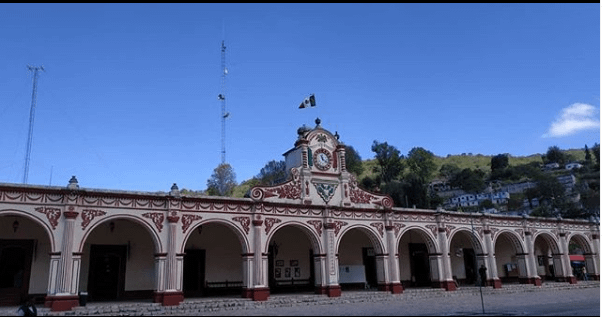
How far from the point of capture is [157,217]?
55.8 ft

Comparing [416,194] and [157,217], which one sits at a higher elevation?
[416,194]

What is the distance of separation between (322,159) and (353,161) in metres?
52.7

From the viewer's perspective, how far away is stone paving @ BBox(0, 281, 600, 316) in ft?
46.6

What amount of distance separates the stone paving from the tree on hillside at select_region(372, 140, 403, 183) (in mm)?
49582

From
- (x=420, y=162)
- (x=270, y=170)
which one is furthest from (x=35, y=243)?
(x=420, y=162)

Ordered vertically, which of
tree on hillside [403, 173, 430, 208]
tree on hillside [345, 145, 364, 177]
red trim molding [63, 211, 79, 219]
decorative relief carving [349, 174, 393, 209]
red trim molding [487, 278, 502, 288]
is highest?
tree on hillside [345, 145, 364, 177]

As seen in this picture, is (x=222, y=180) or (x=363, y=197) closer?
(x=363, y=197)

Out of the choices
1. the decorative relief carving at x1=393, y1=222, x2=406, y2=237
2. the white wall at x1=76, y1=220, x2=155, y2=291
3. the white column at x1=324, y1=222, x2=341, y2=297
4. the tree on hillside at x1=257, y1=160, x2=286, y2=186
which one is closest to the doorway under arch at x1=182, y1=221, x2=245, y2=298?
the white wall at x1=76, y1=220, x2=155, y2=291

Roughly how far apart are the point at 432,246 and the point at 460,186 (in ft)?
276

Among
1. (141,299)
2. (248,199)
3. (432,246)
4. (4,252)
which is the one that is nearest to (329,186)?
(248,199)

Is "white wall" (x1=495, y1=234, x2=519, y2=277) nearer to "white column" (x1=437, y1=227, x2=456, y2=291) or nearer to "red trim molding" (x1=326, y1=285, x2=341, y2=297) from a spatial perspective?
"white column" (x1=437, y1=227, x2=456, y2=291)

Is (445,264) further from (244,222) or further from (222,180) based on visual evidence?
(222,180)

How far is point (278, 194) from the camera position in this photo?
20.0 metres

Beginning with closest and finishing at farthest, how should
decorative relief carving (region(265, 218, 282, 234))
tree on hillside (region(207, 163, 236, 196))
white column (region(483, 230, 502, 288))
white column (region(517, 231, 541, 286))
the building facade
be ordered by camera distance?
1. the building facade
2. decorative relief carving (region(265, 218, 282, 234))
3. white column (region(483, 230, 502, 288))
4. white column (region(517, 231, 541, 286))
5. tree on hillside (region(207, 163, 236, 196))
